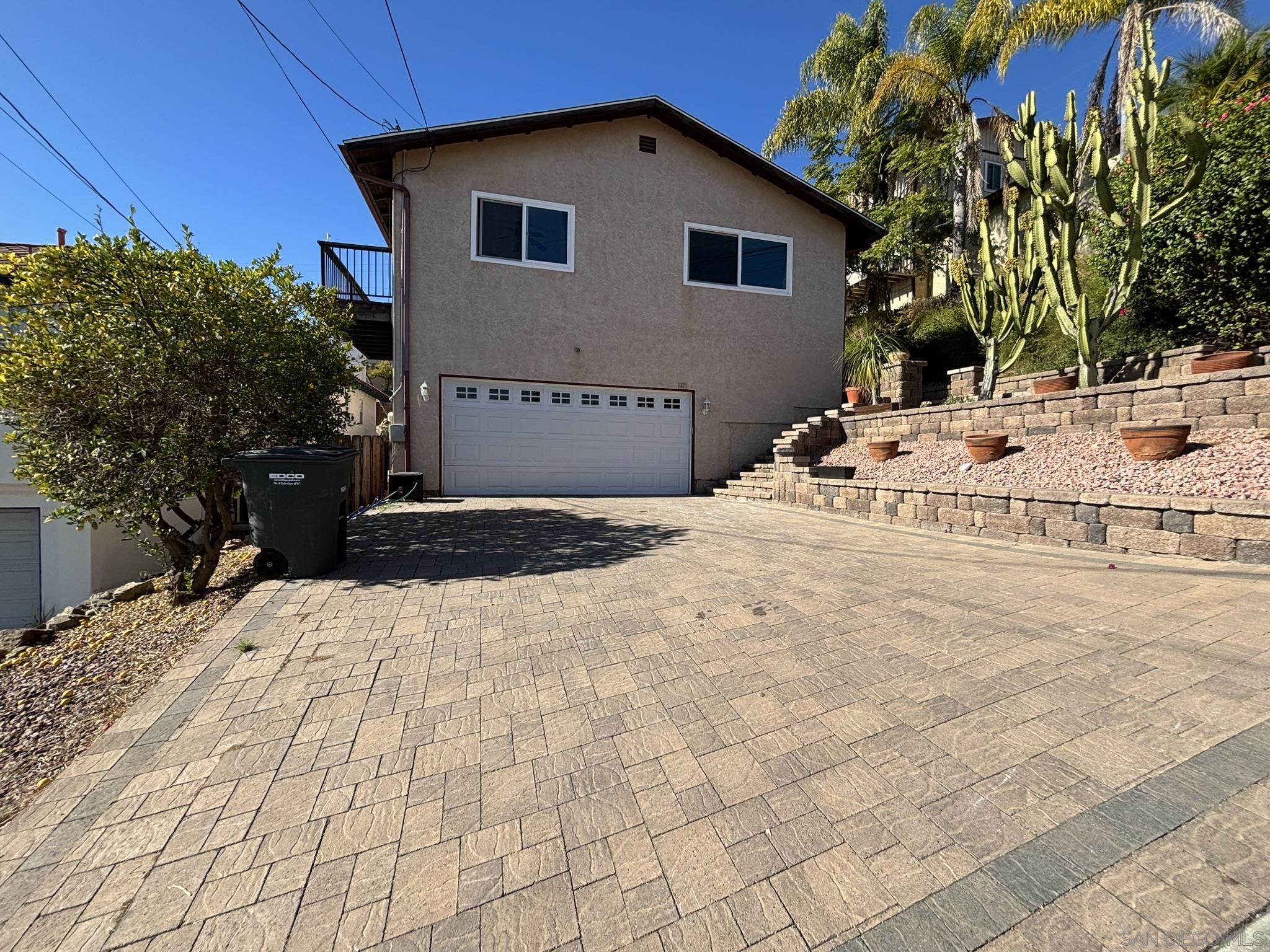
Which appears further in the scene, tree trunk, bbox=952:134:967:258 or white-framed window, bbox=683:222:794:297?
tree trunk, bbox=952:134:967:258

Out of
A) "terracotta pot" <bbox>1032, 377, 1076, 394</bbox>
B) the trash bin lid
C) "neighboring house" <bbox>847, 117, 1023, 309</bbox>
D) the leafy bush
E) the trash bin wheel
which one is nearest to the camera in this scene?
the leafy bush

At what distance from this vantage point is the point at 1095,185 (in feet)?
24.0

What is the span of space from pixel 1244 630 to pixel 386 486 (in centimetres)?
1022

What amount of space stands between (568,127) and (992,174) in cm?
1795

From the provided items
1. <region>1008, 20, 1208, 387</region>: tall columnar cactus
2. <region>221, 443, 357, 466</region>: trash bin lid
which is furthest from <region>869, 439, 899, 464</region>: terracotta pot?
<region>221, 443, 357, 466</region>: trash bin lid

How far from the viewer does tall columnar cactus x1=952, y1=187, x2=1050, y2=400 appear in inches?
318

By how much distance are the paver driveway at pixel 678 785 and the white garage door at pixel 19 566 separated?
23.0ft

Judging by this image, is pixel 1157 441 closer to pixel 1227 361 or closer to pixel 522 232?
pixel 1227 361

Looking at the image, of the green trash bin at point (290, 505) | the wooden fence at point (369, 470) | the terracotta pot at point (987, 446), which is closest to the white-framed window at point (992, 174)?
the terracotta pot at point (987, 446)

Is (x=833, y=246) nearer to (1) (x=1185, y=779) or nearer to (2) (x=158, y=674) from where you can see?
(1) (x=1185, y=779)

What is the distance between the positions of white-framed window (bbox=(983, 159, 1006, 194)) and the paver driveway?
70.5 ft

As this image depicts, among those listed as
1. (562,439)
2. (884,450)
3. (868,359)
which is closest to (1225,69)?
(868,359)

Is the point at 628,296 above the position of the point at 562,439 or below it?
above

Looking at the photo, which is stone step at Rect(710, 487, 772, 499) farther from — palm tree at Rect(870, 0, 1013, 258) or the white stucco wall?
palm tree at Rect(870, 0, 1013, 258)
